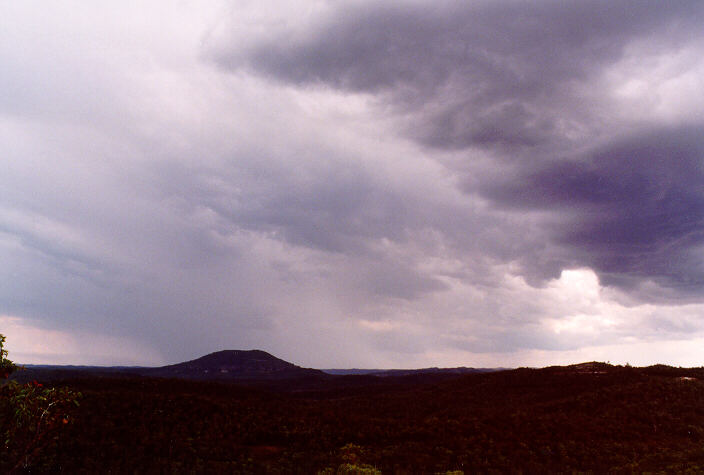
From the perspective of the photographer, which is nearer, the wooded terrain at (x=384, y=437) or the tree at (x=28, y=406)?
the tree at (x=28, y=406)

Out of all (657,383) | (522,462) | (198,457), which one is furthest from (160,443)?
(657,383)

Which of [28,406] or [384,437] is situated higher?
[28,406]

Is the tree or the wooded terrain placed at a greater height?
the tree

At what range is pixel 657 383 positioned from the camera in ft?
163

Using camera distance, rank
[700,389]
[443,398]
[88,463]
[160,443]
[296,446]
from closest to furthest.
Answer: [88,463] → [160,443] → [296,446] → [700,389] → [443,398]

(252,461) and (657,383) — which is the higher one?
(657,383)

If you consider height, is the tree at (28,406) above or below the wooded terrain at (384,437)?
above

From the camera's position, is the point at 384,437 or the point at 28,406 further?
the point at 384,437

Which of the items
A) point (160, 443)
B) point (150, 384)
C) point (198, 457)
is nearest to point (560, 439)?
point (198, 457)

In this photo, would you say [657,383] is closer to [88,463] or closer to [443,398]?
[443,398]

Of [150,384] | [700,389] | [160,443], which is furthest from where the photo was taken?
[150,384]

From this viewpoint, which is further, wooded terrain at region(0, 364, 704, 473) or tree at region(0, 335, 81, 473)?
wooded terrain at region(0, 364, 704, 473)

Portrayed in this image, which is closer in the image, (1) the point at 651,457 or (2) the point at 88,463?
(2) the point at 88,463

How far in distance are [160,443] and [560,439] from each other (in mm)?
28168
